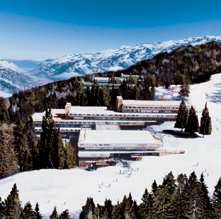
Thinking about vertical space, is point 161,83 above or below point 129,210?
above

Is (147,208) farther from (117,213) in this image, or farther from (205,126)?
(205,126)

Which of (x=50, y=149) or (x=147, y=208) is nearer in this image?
(x=147, y=208)

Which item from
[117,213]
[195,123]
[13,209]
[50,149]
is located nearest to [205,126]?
[195,123]

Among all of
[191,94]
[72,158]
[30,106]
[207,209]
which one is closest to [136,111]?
[191,94]

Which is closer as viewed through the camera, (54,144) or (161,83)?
(54,144)

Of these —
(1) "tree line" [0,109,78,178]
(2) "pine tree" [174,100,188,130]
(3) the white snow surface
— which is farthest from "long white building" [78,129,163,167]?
(2) "pine tree" [174,100,188,130]

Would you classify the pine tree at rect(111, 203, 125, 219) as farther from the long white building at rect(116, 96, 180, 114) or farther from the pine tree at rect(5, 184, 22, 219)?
the long white building at rect(116, 96, 180, 114)

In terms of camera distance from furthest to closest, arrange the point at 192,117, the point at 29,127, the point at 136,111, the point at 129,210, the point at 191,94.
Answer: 1. the point at 191,94
2. the point at 136,111
3. the point at 29,127
4. the point at 192,117
5. the point at 129,210

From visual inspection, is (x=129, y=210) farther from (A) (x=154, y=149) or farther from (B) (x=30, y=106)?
(B) (x=30, y=106)

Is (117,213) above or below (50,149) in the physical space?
below
